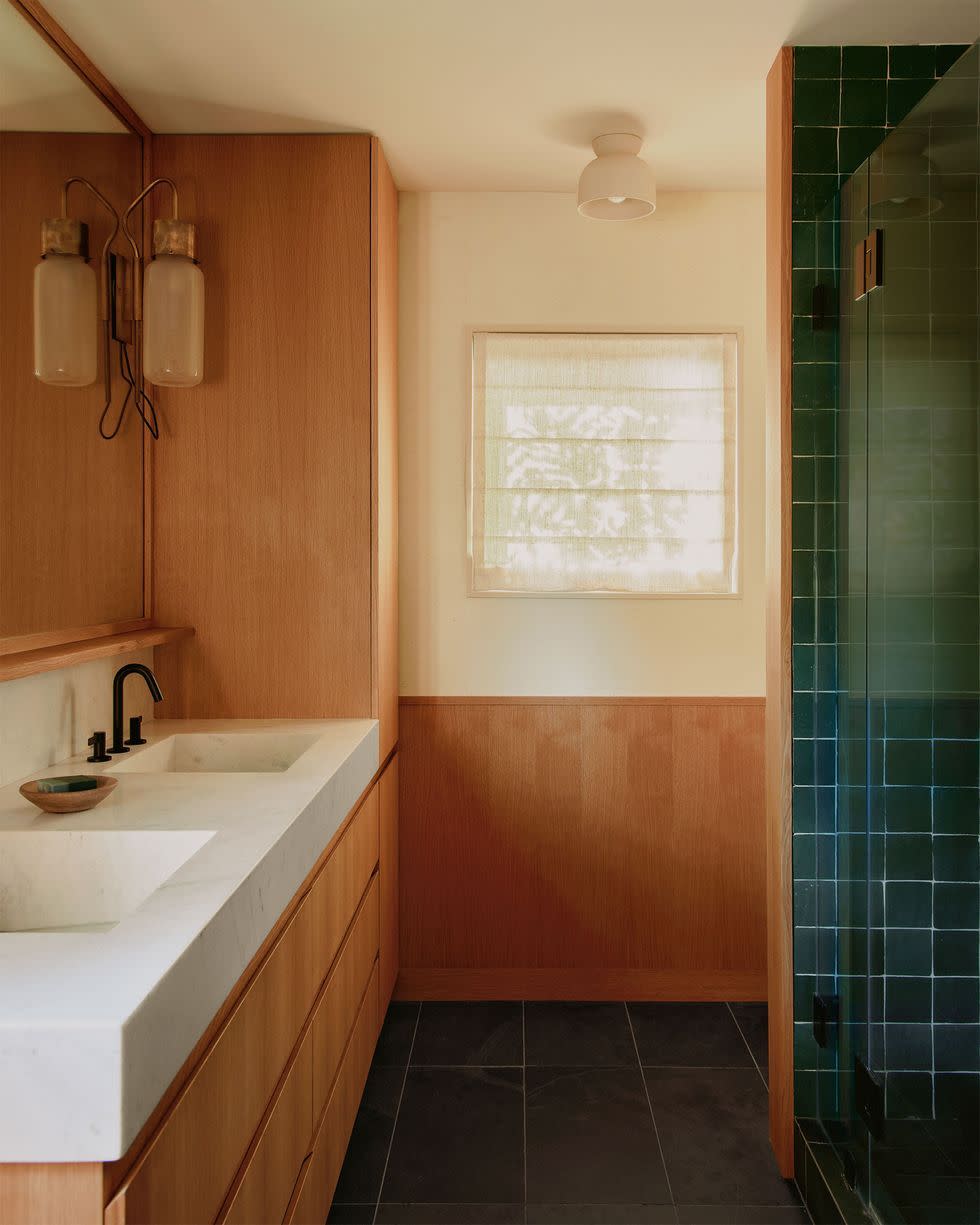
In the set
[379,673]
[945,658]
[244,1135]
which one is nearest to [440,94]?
[379,673]

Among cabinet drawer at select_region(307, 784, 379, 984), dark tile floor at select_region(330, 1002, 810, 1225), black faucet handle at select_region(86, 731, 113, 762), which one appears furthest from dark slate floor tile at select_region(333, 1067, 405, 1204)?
black faucet handle at select_region(86, 731, 113, 762)

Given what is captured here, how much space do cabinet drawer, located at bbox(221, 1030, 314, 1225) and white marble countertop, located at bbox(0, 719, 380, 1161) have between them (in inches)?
12.5

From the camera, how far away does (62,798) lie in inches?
61.0

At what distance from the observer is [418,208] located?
3.07m

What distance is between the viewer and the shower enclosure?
5.23 ft

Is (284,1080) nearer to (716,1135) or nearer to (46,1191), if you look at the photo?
(46,1191)

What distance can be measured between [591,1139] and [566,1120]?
95 millimetres

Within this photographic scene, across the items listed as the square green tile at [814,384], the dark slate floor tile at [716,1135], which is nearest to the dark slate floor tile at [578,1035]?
the dark slate floor tile at [716,1135]

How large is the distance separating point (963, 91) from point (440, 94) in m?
1.32

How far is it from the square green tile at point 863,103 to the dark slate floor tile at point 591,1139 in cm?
246

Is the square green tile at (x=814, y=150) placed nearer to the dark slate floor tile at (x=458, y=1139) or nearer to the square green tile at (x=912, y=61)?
the square green tile at (x=912, y=61)

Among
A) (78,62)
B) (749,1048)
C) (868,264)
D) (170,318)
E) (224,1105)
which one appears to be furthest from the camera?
(749,1048)

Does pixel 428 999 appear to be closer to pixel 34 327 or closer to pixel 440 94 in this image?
pixel 34 327

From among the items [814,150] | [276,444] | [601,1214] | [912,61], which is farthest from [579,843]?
[912,61]
